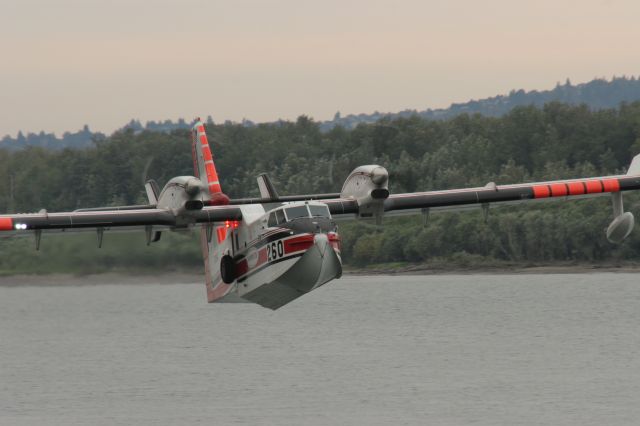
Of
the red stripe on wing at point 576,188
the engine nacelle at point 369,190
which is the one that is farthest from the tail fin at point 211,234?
the red stripe on wing at point 576,188

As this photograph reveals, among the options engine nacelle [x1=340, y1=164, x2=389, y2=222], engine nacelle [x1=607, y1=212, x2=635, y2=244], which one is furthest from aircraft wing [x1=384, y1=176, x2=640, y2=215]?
engine nacelle [x1=607, y1=212, x2=635, y2=244]

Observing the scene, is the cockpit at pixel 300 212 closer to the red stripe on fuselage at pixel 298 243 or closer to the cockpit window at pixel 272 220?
the cockpit window at pixel 272 220

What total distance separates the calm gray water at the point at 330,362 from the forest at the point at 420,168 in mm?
17335

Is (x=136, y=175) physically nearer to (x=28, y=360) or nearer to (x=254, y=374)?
(x=28, y=360)

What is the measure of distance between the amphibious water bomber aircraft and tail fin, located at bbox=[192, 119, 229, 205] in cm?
10

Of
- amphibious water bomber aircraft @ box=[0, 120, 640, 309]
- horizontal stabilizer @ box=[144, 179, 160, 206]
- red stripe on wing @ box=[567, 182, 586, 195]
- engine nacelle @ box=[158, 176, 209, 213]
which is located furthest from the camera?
red stripe on wing @ box=[567, 182, 586, 195]

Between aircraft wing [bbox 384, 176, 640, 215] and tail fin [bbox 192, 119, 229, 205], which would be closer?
aircraft wing [bbox 384, 176, 640, 215]

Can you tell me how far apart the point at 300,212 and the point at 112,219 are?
7513mm

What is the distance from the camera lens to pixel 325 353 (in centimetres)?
4284

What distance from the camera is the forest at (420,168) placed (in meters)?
86.3

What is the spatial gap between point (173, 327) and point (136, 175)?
172ft

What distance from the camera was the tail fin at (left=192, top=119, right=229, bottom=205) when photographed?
4322cm

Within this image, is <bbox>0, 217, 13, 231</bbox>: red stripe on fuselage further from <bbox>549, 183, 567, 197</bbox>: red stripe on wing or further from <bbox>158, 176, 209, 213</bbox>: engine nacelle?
<bbox>549, 183, 567, 197</bbox>: red stripe on wing

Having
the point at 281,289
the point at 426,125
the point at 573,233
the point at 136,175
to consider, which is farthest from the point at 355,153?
the point at 281,289
